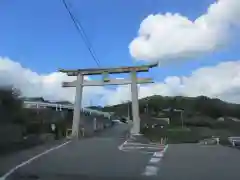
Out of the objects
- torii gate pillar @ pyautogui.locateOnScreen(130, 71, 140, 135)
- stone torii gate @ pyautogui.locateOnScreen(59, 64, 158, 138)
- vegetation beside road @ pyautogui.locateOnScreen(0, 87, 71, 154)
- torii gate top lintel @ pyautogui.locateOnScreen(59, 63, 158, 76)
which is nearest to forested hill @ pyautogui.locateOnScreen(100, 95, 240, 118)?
torii gate pillar @ pyautogui.locateOnScreen(130, 71, 140, 135)

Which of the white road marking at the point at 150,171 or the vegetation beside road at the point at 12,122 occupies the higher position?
the vegetation beside road at the point at 12,122

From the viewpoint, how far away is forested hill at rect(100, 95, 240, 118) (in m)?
88.8

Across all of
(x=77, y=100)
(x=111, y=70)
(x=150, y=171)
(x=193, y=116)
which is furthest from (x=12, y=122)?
(x=193, y=116)

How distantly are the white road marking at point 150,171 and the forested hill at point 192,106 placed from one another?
72.5 m

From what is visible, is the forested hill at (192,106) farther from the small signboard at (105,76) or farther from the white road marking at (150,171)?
the white road marking at (150,171)

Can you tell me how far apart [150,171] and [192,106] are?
92974 mm

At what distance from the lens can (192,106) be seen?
104562 millimetres

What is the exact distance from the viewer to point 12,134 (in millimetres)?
25609

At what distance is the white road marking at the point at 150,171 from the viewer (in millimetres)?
12406

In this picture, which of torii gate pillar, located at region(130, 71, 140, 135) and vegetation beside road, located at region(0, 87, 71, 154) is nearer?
vegetation beside road, located at region(0, 87, 71, 154)

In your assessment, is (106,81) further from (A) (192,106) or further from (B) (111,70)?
(A) (192,106)

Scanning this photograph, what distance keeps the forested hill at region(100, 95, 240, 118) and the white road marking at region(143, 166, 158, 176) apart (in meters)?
72.5

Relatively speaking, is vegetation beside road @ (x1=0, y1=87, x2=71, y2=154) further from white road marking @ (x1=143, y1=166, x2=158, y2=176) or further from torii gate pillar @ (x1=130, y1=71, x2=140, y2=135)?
torii gate pillar @ (x1=130, y1=71, x2=140, y2=135)

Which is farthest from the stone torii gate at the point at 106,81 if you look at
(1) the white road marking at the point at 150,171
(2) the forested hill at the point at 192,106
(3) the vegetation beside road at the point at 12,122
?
(2) the forested hill at the point at 192,106
